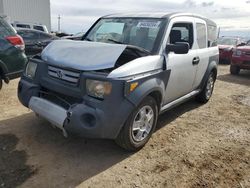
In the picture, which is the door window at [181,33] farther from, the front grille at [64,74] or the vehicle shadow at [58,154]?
the vehicle shadow at [58,154]

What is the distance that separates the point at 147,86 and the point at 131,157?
0.96 meters

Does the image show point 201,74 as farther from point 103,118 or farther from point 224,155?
point 103,118

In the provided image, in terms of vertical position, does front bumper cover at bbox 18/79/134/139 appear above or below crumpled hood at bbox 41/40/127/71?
below

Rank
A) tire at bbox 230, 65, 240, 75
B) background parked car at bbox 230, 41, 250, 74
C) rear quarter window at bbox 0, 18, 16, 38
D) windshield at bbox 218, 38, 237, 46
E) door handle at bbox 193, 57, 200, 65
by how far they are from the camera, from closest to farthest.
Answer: door handle at bbox 193, 57, 200, 65 → rear quarter window at bbox 0, 18, 16, 38 → background parked car at bbox 230, 41, 250, 74 → tire at bbox 230, 65, 240, 75 → windshield at bbox 218, 38, 237, 46

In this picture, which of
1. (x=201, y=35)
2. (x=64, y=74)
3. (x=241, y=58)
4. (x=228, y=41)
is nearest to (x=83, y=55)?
(x=64, y=74)

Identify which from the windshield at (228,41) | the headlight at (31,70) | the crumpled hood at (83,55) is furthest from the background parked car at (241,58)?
the headlight at (31,70)

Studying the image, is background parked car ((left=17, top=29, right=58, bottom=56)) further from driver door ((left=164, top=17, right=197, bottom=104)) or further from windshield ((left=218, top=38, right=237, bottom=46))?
windshield ((left=218, top=38, right=237, bottom=46))

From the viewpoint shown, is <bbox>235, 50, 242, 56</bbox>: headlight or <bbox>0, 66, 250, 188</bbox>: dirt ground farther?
<bbox>235, 50, 242, 56</bbox>: headlight

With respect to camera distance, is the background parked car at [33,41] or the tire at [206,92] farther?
the background parked car at [33,41]

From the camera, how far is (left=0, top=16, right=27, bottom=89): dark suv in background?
5812 millimetres

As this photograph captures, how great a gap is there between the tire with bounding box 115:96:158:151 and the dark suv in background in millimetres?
3450

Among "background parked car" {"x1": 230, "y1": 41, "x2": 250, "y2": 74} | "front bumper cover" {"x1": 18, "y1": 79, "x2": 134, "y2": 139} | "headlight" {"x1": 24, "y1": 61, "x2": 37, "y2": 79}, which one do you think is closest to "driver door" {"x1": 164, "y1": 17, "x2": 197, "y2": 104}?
"front bumper cover" {"x1": 18, "y1": 79, "x2": 134, "y2": 139}

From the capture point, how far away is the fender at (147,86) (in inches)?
131

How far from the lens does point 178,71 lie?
4418mm
